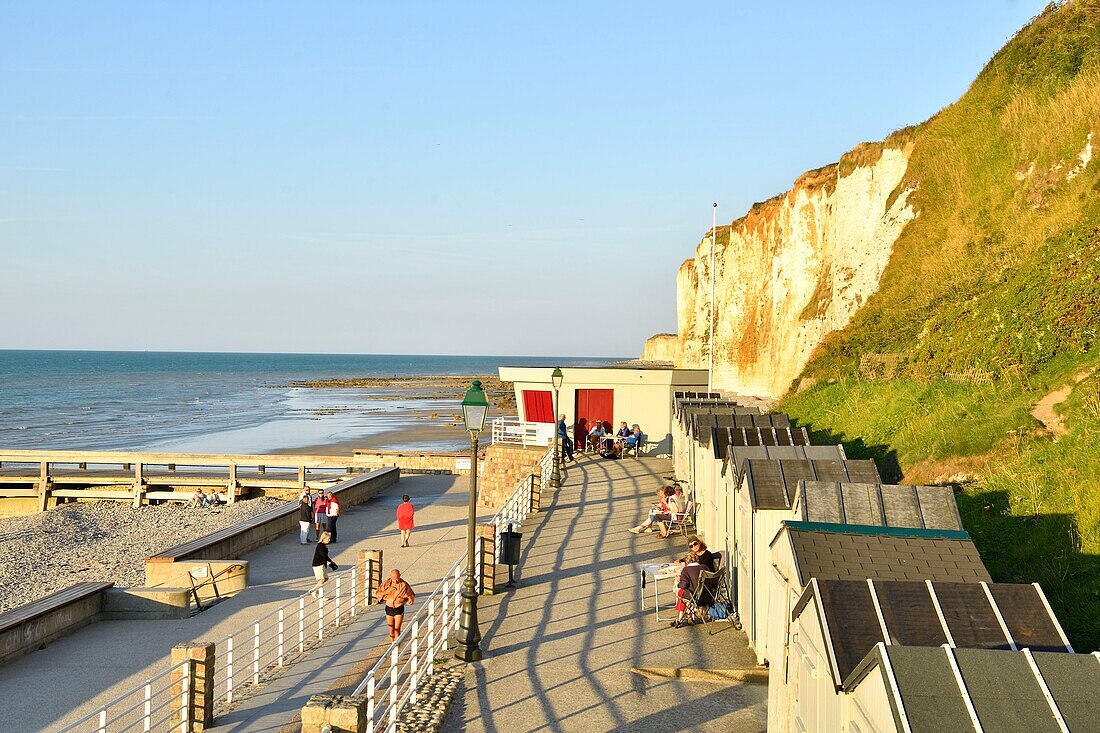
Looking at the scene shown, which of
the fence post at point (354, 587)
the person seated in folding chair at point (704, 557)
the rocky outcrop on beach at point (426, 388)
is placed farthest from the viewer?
the rocky outcrop on beach at point (426, 388)

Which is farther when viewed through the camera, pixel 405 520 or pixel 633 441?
pixel 633 441

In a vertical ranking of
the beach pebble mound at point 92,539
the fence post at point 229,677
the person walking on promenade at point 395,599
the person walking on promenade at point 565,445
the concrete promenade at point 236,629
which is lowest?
the beach pebble mound at point 92,539

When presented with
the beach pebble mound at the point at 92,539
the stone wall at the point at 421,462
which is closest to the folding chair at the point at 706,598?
the beach pebble mound at the point at 92,539

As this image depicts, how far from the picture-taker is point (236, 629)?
14.6 meters

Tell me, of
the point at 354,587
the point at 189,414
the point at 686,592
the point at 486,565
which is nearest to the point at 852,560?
the point at 686,592

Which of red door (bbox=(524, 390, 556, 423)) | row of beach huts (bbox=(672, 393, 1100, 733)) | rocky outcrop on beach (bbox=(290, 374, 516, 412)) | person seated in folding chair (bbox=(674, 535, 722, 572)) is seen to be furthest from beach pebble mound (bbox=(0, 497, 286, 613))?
rocky outcrop on beach (bbox=(290, 374, 516, 412))

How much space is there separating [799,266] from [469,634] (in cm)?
4630

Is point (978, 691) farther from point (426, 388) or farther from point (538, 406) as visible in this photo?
point (426, 388)

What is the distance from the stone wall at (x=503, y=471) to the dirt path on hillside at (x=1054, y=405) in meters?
15.1

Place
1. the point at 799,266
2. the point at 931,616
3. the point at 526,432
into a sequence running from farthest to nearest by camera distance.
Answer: the point at 799,266 → the point at 526,432 → the point at 931,616


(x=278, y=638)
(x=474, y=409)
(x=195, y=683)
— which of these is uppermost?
(x=474, y=409)

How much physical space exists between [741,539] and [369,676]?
5850 mm

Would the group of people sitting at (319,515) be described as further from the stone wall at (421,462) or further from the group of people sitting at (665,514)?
the stone wall at (421,462)

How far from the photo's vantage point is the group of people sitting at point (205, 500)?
3453 centimetres
